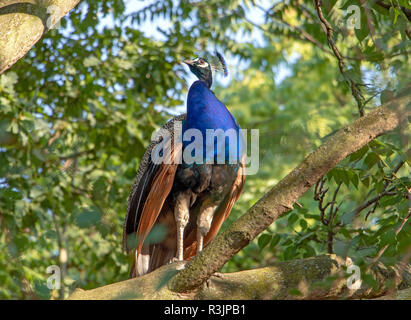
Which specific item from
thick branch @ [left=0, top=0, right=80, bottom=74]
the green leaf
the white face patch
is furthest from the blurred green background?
thick branch @ [left=0, top=0, right=80, bottom=74]

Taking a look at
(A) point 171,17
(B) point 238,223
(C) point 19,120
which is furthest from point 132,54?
(B) point 238,223

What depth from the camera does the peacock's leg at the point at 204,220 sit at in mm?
3783

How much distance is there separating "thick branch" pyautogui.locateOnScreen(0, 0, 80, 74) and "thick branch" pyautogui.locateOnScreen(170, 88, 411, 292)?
128 cm

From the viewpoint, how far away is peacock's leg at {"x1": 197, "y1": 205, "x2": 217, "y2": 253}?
149 inches

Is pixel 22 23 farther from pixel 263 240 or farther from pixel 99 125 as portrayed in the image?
pixel 99 125

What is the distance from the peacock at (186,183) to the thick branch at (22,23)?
1.24m

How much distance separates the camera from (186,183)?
3.72 metres

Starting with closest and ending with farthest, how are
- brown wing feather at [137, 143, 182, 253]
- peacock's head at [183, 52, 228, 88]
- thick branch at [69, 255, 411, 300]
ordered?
thick branch at [69, 255, 411, 300] → brown wing feather at [137, 143, 182, 253] → peacock's head at [183, 52, 228, 88]

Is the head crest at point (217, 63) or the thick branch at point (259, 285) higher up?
the head crest at point (217, 63)

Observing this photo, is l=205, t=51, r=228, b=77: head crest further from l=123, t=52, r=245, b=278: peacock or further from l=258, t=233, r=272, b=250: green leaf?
l=258, t=233, r=272, b=250: green leaf

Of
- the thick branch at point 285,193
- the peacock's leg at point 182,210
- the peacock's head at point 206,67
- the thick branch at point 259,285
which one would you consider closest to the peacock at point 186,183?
the peacock's leg at point 182,210

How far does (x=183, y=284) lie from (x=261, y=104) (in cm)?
A: 1052

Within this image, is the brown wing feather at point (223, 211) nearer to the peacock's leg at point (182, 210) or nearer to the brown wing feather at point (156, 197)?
the peacock's leg at point (182, 210)

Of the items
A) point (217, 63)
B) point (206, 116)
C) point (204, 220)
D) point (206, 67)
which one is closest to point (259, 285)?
point (204, 220)
